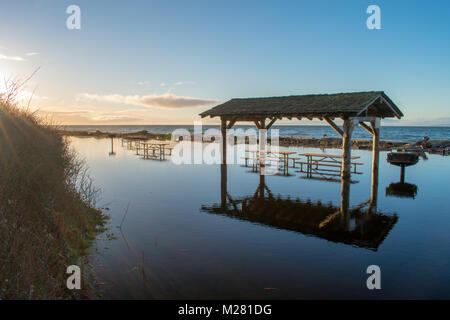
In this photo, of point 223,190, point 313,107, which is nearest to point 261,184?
point 223,190

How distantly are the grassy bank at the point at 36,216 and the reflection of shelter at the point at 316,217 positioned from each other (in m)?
4.34

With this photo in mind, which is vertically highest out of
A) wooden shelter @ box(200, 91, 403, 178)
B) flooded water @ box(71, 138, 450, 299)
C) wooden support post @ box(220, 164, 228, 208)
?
wooden shelter @ box(200, 91, 403, 178)

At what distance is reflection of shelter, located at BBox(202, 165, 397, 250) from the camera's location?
8.23 metres

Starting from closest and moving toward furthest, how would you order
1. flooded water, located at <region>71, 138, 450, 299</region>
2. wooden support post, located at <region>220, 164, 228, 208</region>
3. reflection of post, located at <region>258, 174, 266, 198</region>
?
flooded water, located at <region>71, 138, 450, 299</region> → wooden support post, located at <region>220, 164, 228, 208</region> → reflection of post, located at <region>258, 174, 266, 198</region>

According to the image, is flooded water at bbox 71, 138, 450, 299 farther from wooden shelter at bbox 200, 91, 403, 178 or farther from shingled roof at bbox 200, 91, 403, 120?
shingled roof at bbox 200, 91, 403, 120

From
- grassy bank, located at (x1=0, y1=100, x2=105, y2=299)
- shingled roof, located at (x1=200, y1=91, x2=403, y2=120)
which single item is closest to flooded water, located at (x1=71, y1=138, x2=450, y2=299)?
grassy bank, located at (x1=0, y1=100, x2=105, y2=299)

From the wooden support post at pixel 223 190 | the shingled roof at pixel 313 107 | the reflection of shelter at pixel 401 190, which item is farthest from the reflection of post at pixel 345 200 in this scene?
the wooden support post at pixel 223 190

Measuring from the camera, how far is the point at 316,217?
31.9ft

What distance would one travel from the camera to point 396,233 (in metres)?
8.30

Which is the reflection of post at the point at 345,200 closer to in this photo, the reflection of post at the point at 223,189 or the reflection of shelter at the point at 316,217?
the reflection of shelter at the point at 316,217

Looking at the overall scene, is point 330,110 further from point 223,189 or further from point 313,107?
point 223,189

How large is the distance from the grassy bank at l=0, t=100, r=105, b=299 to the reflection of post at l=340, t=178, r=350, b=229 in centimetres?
689

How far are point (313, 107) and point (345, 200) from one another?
4.74 m

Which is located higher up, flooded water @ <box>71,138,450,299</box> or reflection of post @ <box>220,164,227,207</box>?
reflection of post @ <box>220,164,227,207</box>
